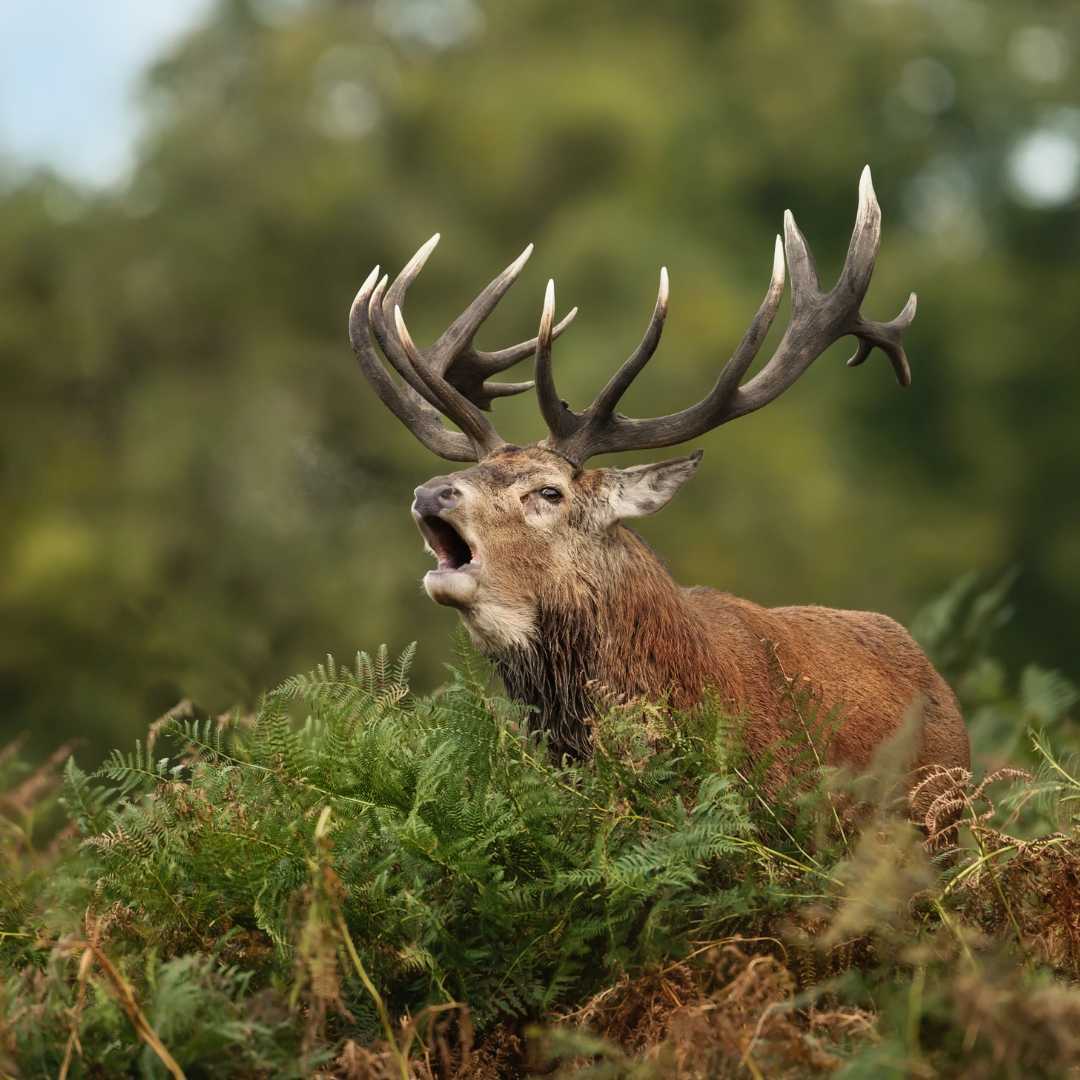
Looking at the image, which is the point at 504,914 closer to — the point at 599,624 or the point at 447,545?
the point at 599,624

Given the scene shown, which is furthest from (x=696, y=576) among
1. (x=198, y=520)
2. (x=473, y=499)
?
(x=473, y=499)

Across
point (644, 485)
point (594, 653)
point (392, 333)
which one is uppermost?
point (392, 333)

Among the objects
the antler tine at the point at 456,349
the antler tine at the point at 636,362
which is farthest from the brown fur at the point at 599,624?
the antler tine at the point at 456,349

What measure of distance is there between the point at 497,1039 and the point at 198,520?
19011 mm

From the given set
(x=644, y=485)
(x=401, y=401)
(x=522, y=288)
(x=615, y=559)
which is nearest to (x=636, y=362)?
(x=644, y=485)

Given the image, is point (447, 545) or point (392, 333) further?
point (392, 333)

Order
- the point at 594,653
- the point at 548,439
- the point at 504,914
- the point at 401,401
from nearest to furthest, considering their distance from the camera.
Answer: the point at 504,914, the point at 594,653, the point at 548,439, the point at 401,401

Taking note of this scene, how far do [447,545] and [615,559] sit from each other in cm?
56

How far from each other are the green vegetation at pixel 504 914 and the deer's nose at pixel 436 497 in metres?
0.93

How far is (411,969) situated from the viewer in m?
4.50

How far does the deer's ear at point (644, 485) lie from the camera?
6387 mm

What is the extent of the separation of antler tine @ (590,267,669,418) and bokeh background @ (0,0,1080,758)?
10.3 metres

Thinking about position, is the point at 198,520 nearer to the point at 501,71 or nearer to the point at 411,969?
the point at 501,71

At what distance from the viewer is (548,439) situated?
6.58 meters
